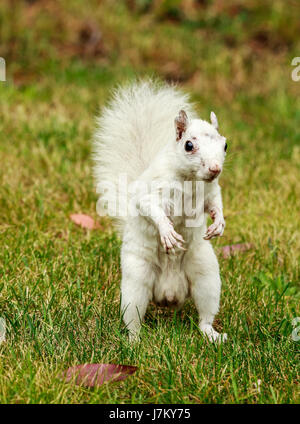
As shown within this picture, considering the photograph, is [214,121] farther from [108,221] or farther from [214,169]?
[108,221]

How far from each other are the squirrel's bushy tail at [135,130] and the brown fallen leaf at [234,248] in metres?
0.76

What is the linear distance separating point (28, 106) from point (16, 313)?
310 cm

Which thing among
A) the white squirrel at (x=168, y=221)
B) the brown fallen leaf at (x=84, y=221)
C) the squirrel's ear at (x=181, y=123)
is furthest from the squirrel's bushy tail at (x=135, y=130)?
the brown fallen leaf at (x=84, y=221)

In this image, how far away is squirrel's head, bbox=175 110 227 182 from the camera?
228cm

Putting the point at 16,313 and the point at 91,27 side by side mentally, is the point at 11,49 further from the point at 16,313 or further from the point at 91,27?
the point at 16,313

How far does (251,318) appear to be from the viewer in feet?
8.96

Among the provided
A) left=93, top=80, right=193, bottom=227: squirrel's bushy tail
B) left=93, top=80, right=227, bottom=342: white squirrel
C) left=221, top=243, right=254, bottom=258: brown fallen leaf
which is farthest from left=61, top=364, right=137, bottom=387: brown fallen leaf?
left=221, top=243, right=254, bottom=258: brown fallen leaf

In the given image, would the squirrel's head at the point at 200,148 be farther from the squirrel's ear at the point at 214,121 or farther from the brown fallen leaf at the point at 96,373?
the brown fallen leaf at the point at 96,373

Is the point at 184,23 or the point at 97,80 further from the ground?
the point at 184,23

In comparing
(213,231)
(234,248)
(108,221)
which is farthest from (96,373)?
(108,221)

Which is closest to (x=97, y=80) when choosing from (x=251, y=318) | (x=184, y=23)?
(x=184, y=23)

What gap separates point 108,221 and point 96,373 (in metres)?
1.66

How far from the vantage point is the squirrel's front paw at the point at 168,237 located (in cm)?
236

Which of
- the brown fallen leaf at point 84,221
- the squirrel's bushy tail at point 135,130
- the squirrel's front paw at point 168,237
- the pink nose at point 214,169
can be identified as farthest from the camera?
the brown fallen leaf at point 84,221
